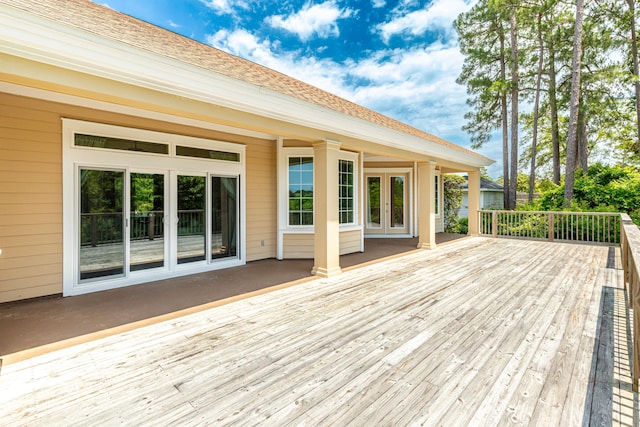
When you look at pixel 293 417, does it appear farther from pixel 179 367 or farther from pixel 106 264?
pixel 106 264

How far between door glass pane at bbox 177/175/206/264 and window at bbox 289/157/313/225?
76.5 inches

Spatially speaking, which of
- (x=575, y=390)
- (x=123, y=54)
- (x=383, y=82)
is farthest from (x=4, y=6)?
(x=383, y=82)

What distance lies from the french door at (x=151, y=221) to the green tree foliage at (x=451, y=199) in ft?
33.3

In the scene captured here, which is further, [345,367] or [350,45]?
[350,45]

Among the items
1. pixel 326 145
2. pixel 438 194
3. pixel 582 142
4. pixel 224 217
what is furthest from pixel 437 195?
pixel 224 217

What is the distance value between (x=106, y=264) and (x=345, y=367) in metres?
4.07

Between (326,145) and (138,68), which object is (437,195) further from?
(138,68)

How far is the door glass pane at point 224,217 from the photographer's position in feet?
19.0

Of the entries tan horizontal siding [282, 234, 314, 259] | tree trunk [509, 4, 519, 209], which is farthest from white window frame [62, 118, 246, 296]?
tree trunk [509, 4, 519, 209]

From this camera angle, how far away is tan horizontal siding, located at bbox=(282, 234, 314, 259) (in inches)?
267

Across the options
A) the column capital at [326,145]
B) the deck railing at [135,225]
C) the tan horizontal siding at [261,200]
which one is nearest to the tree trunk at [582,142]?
the column capital at [326,145]

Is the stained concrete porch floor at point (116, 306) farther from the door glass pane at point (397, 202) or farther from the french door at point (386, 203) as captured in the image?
the door glass pane at point (397, 202)

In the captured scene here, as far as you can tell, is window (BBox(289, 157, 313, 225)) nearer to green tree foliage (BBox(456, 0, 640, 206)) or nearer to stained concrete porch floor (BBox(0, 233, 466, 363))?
stained concrete porch floor (BBox(0, 233, 466, 363))

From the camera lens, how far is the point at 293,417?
181 cm
